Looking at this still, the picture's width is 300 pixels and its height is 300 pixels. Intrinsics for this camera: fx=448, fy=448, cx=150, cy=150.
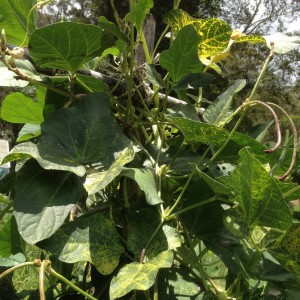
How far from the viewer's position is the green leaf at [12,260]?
56 cm

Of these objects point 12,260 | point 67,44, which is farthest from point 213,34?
point 12,260

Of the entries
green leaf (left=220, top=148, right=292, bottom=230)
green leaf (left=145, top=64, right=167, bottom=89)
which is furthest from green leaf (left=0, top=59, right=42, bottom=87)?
green leaf (left=220, top=148, right=292, bottom=230)

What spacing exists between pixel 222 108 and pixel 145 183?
0.51 feet

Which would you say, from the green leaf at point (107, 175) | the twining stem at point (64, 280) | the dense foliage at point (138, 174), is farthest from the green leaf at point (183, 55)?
the twining stem at point (64, 280)

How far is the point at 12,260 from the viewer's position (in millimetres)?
574

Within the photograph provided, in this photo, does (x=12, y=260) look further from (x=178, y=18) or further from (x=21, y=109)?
(x=178, y=18)

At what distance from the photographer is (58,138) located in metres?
0.42

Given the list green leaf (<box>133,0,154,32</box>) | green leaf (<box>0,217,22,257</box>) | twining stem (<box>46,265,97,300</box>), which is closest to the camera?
twining stem (<box>46,265,97,300</box>)

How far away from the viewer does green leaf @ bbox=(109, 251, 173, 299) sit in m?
0.33

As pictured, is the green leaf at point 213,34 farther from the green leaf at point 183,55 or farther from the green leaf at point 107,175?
the green leaf at point 107,175

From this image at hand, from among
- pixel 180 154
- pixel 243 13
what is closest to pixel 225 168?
pixel 180 154

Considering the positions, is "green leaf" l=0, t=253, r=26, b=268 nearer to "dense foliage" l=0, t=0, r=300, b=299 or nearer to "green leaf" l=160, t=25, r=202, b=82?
"dense foliage" l=0, t=0, r=300, b=299

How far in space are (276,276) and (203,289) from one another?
2.8 inches

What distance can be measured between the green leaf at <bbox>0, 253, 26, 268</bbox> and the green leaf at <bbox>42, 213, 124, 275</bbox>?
205 millimetres
